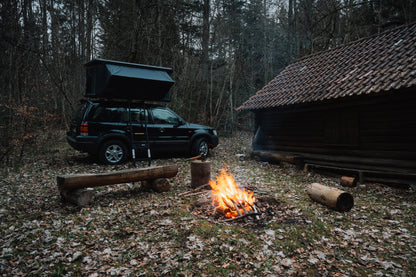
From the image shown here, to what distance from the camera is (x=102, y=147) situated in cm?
794

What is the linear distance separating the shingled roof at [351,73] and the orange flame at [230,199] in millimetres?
4892

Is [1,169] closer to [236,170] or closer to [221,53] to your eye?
[236,170]

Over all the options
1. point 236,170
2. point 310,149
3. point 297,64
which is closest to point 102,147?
point 236,170

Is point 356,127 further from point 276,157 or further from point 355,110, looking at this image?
point 276,157

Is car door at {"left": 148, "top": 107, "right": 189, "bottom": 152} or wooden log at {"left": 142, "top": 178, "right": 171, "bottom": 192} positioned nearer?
wooden log at {"left": 142, "top": 178, "right": 171, "bottom": 192}

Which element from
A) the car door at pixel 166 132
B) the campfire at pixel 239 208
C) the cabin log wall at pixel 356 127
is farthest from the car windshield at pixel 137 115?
the cabin log wall at pixel 356 127

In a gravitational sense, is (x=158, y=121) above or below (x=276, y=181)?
above

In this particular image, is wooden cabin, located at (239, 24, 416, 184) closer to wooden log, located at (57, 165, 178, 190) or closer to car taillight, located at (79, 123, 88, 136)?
wooden log, located at (57, 165, 178, 190)

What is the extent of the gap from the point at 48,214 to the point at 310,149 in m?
8.53

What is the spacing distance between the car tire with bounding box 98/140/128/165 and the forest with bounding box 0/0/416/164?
96.2 inches

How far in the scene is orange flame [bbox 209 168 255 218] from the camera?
14.8 ft

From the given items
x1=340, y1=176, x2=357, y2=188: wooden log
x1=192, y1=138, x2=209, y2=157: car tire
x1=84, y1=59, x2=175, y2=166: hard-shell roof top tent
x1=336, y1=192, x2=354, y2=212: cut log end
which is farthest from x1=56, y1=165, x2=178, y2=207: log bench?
x1=340, y1=176, x2=357, y2=188: wooden log

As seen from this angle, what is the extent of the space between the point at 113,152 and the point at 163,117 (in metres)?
2.31

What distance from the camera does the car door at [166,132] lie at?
9.08 m
